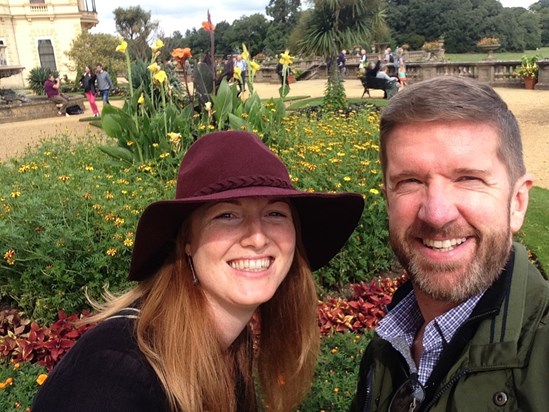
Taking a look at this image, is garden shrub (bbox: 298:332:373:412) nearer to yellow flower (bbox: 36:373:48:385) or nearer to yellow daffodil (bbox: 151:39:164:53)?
yellow flower (bbox: 36:373:48:385)

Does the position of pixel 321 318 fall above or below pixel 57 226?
below

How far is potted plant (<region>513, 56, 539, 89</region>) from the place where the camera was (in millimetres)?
19078

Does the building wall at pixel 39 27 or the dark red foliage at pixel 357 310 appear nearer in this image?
the dark red foliage at pixel 357 310

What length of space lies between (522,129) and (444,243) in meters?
12.0

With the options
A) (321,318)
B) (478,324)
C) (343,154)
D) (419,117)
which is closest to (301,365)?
(478,324)

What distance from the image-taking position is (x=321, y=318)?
11.5ft

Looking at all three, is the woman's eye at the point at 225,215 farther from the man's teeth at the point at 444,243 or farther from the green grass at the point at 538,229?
the green grass at the point at 538,229

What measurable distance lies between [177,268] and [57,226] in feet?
7.82

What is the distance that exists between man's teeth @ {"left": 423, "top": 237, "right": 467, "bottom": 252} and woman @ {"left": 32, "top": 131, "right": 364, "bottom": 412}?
42 centimetres

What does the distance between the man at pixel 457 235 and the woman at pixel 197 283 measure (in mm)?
377

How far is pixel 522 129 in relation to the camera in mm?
12078

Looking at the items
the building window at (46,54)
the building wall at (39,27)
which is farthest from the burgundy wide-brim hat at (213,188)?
the building window at (46,54)

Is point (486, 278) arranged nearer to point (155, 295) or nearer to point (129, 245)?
point (155, 295)

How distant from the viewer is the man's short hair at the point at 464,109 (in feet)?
4.46
